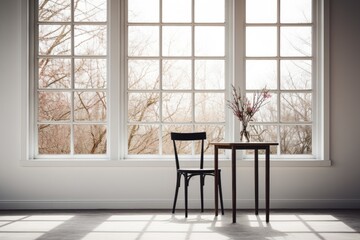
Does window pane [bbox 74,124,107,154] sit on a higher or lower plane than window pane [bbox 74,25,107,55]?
lower

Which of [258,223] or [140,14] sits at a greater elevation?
[140,14]

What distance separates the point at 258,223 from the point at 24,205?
2.79m

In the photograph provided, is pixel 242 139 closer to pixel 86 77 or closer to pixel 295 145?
pixel 295 145

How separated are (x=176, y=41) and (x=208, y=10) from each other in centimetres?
53

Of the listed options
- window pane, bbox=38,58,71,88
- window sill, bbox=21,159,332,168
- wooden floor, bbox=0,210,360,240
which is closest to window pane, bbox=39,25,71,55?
window pane, bbox=38,58,71,88

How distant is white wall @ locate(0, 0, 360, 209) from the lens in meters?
6.92

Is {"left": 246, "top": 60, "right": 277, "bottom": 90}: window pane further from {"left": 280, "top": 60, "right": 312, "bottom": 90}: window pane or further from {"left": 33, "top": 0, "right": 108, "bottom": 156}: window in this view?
{"left": 33, "top": 0, "right": 108, "bottom": 156}: window

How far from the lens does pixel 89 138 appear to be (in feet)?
23.2

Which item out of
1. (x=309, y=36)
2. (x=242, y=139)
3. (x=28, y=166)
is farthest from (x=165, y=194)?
(x=309, y=36)

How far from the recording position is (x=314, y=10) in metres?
7.11

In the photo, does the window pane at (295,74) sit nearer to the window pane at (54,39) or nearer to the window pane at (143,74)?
the window pane at (143,74)

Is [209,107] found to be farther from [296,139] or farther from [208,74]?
[296,139]

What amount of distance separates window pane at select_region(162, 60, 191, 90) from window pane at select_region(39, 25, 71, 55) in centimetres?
119

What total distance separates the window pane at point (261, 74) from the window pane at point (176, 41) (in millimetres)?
761
